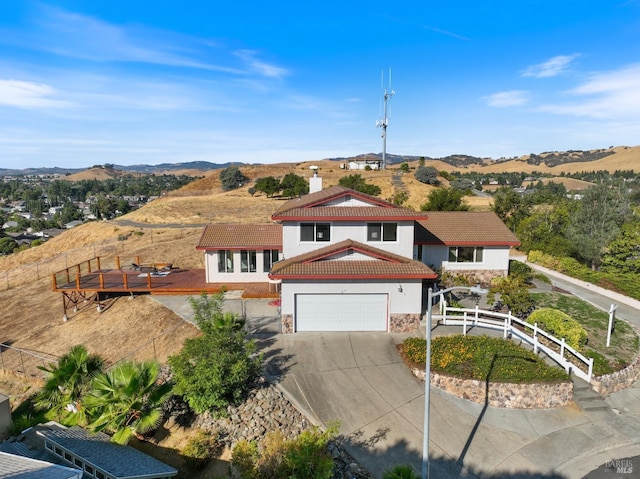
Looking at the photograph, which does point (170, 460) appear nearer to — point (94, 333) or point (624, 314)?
point (94, 333)

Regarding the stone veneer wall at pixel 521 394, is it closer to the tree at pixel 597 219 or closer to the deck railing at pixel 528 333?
the deck railing at pixel 528 333

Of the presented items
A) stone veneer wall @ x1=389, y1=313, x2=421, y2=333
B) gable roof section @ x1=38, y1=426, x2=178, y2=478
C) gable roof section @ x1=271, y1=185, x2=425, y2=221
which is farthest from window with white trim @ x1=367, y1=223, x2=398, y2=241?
gable roof section @ x1=38, y1=426, x2=178, y2=478

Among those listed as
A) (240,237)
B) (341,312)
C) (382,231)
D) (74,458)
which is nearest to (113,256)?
(240,237)

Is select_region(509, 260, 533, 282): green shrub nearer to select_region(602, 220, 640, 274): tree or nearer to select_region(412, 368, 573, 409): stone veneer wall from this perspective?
select_region(602, 220, 640, 274): tree

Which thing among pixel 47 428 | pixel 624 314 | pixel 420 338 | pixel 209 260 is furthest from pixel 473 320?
pixel 47 428

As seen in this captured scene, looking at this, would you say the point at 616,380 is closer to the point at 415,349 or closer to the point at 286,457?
the point at 415,349

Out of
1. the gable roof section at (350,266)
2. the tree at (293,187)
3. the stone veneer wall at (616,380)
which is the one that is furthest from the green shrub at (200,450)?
the tree at (293,187)
